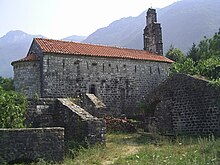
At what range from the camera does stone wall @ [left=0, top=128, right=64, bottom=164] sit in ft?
33.2

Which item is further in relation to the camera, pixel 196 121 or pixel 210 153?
pixel 196 121

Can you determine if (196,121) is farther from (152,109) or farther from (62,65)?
(62,65)

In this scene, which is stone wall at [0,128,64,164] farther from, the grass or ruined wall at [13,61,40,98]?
ruined wall at [13,61,40,98]

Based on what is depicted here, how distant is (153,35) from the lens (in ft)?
115

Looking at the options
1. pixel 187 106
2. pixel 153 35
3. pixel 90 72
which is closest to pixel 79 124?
pixel 187 106

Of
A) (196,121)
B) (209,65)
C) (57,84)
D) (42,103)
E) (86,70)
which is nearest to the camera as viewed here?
(42,103)

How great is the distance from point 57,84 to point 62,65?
158cm

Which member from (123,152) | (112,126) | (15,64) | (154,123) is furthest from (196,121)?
(15,64)

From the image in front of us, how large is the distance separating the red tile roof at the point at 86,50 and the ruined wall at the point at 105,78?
393 millimetres

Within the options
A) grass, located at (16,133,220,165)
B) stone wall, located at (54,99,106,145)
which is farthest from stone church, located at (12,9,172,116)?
grass, located at (16,133,220,165)

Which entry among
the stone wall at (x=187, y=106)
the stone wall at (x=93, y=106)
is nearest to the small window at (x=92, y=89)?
the stone wall at (x=93, y=106)

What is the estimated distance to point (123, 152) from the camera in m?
12.2

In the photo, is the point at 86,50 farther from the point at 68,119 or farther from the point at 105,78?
the point at 68,119

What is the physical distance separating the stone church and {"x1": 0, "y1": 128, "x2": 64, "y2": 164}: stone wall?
33.6ft
